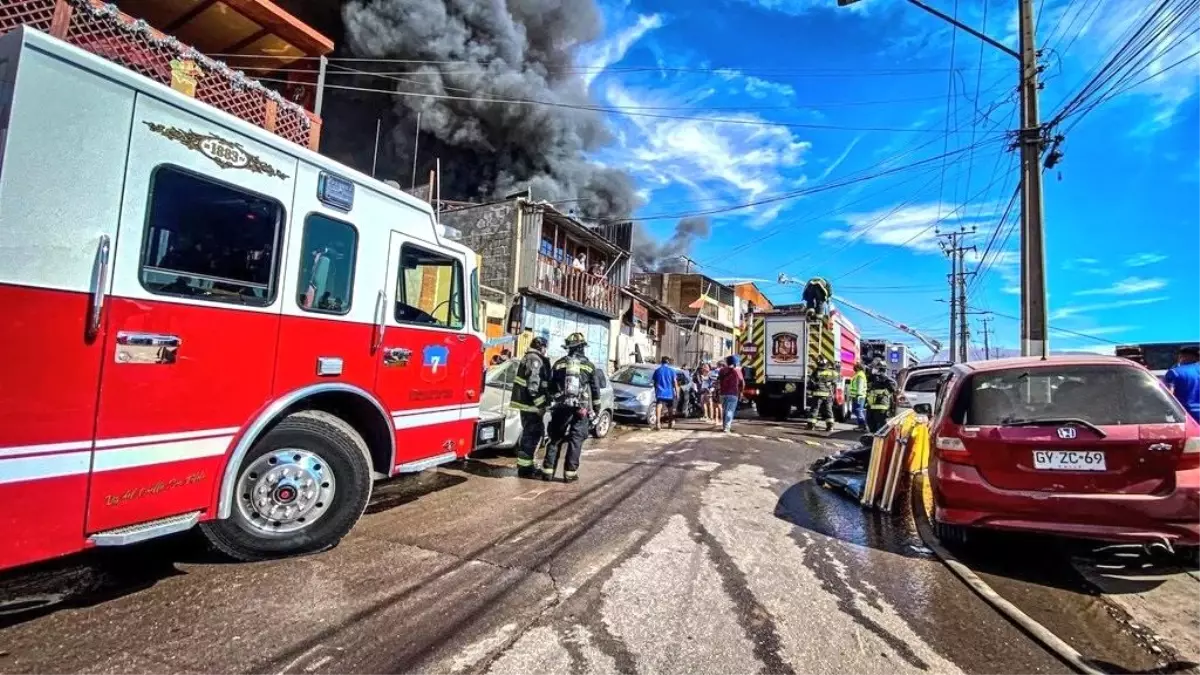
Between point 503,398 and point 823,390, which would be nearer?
point 503,398

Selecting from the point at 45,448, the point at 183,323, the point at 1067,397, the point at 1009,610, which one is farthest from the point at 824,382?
the point at 45,448

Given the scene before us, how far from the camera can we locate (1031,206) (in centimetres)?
941

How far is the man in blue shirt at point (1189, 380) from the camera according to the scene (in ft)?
19.7

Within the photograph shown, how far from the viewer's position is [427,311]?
4641mm

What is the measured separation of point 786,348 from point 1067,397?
11.3 meters

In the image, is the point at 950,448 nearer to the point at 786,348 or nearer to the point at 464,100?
the point at 786,348

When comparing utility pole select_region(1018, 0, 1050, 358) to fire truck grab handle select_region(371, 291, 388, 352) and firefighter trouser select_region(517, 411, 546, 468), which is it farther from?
fire truck grab handle select_region(371, 291, 388, 352)

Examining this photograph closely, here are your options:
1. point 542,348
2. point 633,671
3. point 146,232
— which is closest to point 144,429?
point 146,232

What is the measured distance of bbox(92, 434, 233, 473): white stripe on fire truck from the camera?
2.64 m

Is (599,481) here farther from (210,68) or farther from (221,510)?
(210,68)

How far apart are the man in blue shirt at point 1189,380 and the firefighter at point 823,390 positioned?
24.1 ft

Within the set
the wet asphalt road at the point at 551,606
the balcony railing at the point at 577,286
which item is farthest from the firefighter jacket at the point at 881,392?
the balcony railing at the point at 577,286

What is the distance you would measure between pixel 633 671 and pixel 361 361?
2.56m

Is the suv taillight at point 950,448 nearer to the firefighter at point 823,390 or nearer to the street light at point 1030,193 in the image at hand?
the street light at point 1030,193
